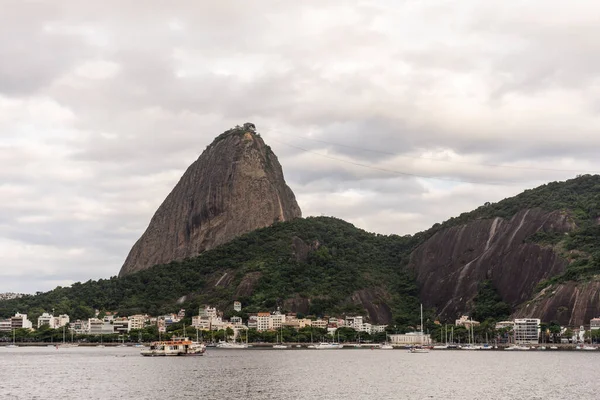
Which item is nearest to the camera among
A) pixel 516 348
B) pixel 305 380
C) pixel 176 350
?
pixel 305 380

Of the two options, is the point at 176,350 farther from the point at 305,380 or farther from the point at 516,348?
the point at 516,348

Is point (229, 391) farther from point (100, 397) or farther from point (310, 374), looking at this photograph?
point (310, 374)

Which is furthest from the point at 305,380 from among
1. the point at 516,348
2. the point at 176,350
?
the point at 516,348

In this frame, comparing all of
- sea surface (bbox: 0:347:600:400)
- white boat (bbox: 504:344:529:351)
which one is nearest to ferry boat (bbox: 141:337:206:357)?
sea surface (bbox: 0:347:600:400)

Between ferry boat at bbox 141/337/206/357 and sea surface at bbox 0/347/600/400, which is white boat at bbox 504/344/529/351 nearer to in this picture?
sea surface at bbox 0/347/600/400

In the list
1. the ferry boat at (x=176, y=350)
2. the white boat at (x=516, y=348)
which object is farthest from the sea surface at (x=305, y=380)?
the white boat at (x=516, y=348)

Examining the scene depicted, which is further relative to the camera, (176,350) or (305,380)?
(176,350)

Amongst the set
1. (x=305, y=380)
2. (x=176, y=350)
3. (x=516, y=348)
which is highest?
(x=176, y=350)

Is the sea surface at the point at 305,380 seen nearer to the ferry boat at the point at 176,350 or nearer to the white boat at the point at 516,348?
the ferry boat at the point at 176,350
